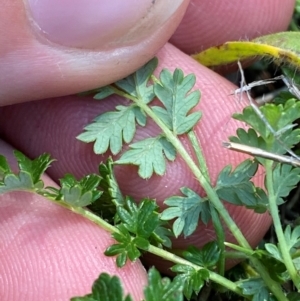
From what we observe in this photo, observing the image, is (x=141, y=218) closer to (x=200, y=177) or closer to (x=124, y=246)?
(x=124, y=246)

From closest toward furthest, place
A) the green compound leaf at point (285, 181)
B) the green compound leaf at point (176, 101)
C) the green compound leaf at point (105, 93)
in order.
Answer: the green compound leaf at point (285, 181) → the green compound leaf at point (176, 101) → the green compound leaf at point (105, 93)

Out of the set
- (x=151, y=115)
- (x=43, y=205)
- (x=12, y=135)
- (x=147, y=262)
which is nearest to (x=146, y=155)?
(x=151, y=115)

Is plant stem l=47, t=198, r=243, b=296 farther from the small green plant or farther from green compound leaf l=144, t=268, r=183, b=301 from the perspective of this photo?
green compound leaf l=144, t=268, r=183, b=301

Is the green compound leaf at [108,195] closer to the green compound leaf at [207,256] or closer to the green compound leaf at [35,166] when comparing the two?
the green compound leaf at [35,166]

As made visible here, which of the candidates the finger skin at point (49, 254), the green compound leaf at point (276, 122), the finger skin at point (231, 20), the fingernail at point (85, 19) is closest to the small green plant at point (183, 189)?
the green compound leaf at point (276, 122)

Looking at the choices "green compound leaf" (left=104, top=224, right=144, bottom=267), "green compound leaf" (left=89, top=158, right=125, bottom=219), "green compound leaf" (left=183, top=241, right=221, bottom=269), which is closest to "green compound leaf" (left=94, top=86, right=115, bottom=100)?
"green compound leaf" (left=89, top=158, right=125, bottom=219)

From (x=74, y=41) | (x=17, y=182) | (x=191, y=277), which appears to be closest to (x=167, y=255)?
(x=191, y=277)
